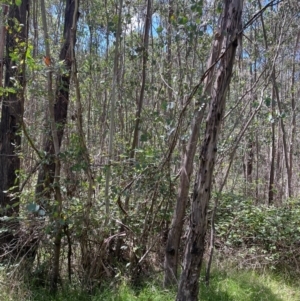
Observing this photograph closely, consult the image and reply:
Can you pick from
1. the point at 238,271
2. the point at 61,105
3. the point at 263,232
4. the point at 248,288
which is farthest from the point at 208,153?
the point at 263,232

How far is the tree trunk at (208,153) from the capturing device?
294cm

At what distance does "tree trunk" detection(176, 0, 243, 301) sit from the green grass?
976 millimetres

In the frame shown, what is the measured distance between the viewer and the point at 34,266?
14.5 feet

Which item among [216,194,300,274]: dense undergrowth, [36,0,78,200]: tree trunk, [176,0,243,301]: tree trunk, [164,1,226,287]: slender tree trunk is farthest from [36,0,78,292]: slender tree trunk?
[216,194,300,274]: dense undergrowth

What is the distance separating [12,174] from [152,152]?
223 centimetres

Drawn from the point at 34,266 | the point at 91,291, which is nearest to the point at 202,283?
the point at 91,291

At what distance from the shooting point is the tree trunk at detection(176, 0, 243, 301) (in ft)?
9.64

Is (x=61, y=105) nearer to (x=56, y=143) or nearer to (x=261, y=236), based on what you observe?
(x=56, y=143)

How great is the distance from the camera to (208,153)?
297 centimetres

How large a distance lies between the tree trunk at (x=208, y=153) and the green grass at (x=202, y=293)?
38.4 inches

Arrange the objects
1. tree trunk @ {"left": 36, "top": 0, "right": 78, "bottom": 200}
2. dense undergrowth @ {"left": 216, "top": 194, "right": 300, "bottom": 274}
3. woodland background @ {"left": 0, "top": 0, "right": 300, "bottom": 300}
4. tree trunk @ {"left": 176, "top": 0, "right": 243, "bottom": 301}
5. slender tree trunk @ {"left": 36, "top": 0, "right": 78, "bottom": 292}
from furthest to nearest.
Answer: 1. dense undergrowth @ {"left": 216, "top": 194, "right": 300, "bottom": 274}
2. tree trunk @ {"left": 36, "top": 0, "right": 78, "bottom": 200}
3. slender tree trunk @ {"left": 36, "top": 0, "right": 78, "bottom": 292}
4. woodland background @ {"left": 0, "top": 0, "right": 300, "bottom": 300}
5. tree trunk @ {"left": 176, "top": 0, "right": 243, "bottom": 301}

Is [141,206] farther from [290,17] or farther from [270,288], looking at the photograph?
[290,17]

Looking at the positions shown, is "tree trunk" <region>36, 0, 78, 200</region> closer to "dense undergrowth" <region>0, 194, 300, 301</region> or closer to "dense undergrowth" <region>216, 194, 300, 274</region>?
"dense undergrowth" <region>0, 194, 300, 301</region>

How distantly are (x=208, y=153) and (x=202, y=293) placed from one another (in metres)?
1.86
